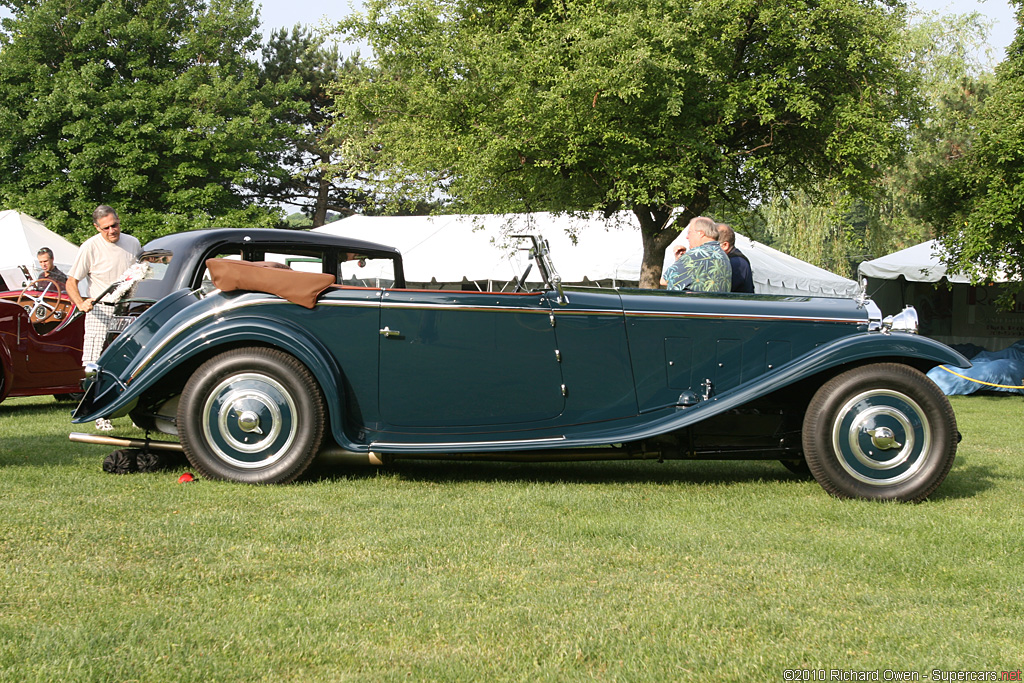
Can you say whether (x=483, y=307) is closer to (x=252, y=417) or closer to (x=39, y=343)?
(x=252, y=417)

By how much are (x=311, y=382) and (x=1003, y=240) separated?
43.5ft

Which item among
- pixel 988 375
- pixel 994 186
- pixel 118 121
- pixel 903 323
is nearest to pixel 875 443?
pixel 903 323

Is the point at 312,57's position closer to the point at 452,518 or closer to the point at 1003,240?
Answer: the point at 1003,240

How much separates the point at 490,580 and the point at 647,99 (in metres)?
11.1

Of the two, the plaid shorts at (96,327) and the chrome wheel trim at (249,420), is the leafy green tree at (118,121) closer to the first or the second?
the plaid shorts at (96,327)

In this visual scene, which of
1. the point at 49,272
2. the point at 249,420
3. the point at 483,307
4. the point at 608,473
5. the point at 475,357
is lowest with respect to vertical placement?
the point at 608,473

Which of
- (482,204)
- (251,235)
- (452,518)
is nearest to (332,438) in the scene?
(452,518)

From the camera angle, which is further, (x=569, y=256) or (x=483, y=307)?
(x=569, y=256)

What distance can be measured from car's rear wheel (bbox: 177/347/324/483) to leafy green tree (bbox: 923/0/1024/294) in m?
12.7

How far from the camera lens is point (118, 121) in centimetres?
3033

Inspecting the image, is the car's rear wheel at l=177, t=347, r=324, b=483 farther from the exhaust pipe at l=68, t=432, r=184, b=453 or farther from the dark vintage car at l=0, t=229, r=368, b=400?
the dark vintage car at l=0, t=229, r=368, b=400

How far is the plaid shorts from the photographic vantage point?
7043mm

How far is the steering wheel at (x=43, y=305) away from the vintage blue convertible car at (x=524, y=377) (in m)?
4.20

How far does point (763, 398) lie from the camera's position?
214 inches
